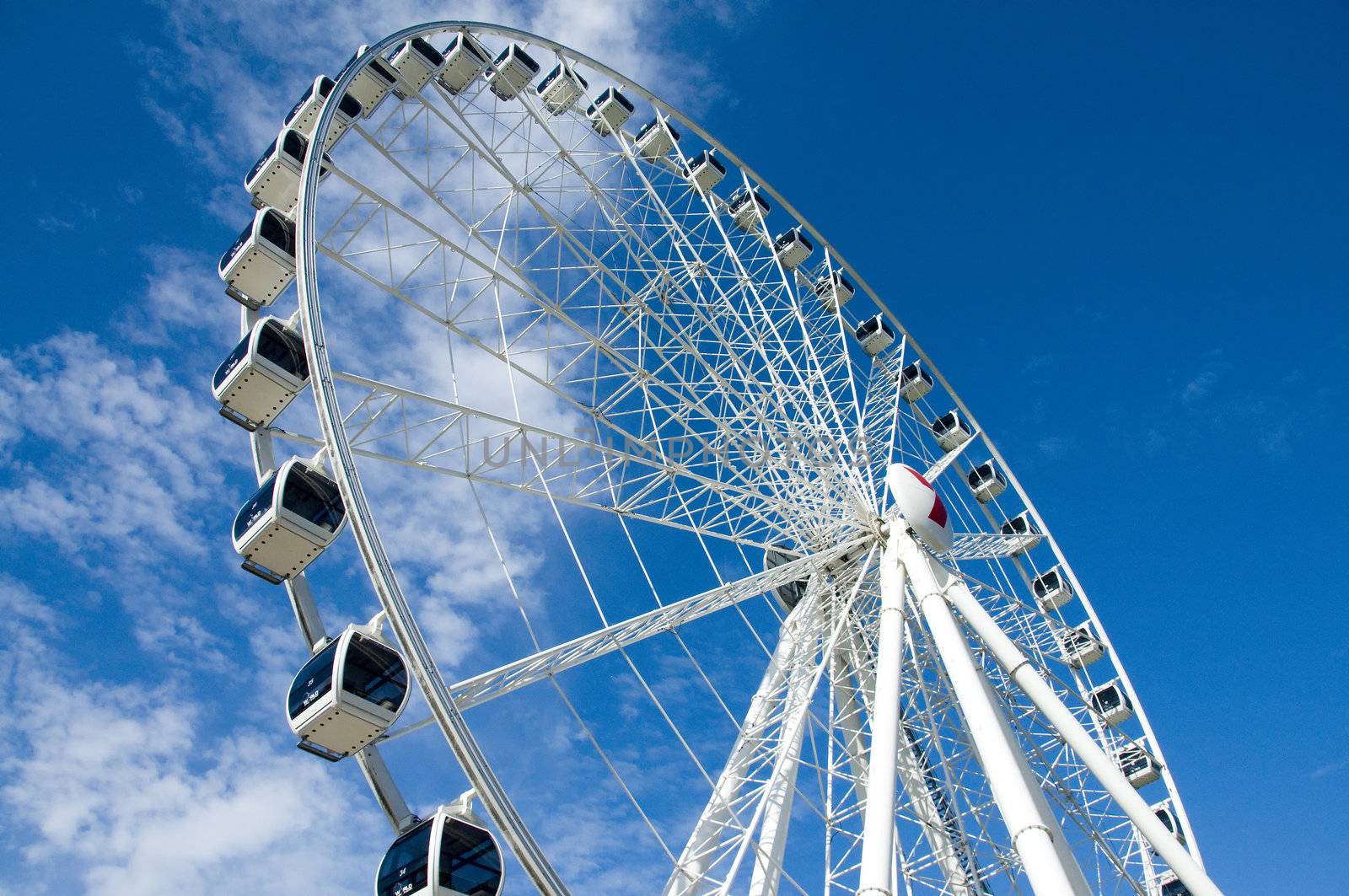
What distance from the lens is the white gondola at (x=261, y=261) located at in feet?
40.5

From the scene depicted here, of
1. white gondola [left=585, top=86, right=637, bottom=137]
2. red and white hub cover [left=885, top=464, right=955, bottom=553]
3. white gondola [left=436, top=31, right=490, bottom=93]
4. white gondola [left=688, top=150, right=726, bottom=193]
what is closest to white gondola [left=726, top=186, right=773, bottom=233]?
white gondola [left=688, top=150, right=726, bottom=193]

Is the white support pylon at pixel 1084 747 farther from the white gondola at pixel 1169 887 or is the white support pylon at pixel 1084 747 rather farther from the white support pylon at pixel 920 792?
the white gondola at pixel 1169 887

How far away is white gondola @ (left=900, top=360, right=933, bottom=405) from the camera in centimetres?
2320

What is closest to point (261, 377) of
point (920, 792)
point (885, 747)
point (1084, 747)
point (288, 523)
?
point (288, 523)

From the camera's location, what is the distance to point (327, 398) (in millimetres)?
9875

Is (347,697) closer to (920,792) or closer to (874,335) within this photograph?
(920,792)

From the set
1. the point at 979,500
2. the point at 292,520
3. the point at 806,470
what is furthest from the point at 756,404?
the point at 979,500

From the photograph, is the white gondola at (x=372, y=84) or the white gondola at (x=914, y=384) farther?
the white gondola at (x=914, y=384)

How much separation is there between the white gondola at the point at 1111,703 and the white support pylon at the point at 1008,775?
1090 cm

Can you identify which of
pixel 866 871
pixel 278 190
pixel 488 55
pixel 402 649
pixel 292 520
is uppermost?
pixel 488 55

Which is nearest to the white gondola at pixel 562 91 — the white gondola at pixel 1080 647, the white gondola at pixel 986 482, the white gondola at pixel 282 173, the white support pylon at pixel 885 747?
Answer: the white gondola at pixel 282 173

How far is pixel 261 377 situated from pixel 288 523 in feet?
6.40

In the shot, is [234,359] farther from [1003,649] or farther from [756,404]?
[1003,649]

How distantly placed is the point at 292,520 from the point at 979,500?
59.8 feet
